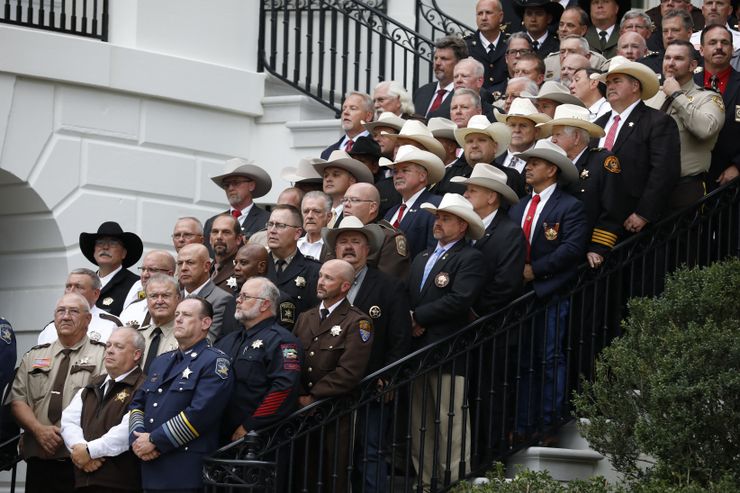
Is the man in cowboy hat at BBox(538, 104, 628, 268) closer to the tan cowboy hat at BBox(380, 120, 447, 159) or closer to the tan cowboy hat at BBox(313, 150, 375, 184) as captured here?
the tan cowboy hat at BBox(380, 120, 447, 159)

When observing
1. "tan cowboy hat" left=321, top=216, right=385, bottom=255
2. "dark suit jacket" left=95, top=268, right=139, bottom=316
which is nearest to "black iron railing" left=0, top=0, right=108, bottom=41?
"dark suit jacket" left=95, top=268, right=139, bottom=316

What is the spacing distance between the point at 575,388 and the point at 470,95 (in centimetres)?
309

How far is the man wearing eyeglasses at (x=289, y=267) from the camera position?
11.1 m

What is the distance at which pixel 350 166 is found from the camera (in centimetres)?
1262

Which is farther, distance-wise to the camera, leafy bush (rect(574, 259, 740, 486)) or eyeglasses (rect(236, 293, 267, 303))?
eyeglasses (rect(236, 293, 267, 303))

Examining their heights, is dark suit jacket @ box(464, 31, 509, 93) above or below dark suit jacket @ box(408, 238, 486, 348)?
above

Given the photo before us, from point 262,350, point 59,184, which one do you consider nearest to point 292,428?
point 262,350

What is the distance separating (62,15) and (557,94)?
17.6 ft

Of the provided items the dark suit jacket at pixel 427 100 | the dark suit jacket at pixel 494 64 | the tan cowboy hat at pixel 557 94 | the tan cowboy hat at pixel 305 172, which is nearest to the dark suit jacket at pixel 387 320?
the tan cowboy hat at pixel 557 94

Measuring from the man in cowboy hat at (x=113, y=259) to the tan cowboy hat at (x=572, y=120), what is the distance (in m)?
3.56

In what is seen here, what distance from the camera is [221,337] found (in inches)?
436

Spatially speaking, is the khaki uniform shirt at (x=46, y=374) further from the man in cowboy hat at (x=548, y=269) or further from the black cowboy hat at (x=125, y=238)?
the man in cowboy hat at (x=548, y=269)

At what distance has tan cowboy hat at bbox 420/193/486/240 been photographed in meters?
10.8

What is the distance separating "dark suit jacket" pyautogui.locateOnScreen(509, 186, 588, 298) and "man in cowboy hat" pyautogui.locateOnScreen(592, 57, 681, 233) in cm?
50
